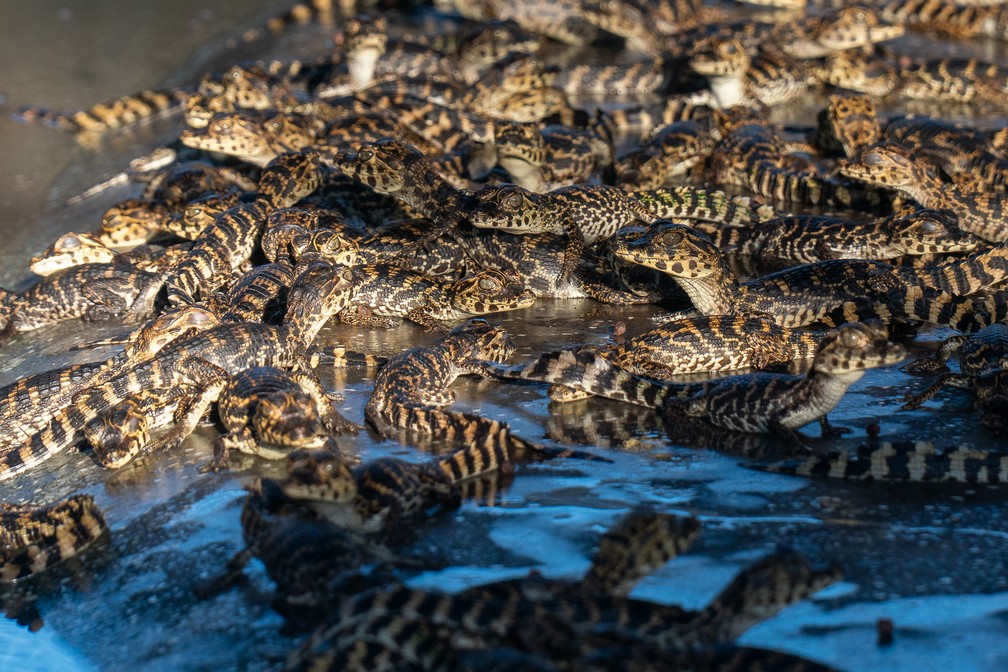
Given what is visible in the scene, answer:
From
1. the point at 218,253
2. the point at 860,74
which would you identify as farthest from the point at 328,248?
the point at 860,74

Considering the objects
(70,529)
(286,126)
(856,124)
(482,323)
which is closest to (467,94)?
(286,126)

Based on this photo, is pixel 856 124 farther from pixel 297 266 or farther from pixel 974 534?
pixel 974 534

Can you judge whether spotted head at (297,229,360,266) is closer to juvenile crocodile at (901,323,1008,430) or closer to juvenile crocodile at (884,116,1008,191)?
juvenile crocodile at (901,323,1008,430)

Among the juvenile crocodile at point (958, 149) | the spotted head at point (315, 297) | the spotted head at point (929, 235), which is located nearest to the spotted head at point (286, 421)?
the spotted head at point (315, 297)

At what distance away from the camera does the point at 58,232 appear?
10445mm

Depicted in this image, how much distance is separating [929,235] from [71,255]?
6.19 meters

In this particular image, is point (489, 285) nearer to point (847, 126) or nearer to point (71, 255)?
point (71, 255)

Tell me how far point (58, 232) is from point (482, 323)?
5135 mm

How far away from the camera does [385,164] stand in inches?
344

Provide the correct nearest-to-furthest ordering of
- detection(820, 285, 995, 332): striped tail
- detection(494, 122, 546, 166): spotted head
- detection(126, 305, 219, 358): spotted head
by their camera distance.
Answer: detection(820, 285, 995, 332): striped tail, detection(126, 305, 219, 358): spotted head, detection(494, 122, 546, 166): spotted head

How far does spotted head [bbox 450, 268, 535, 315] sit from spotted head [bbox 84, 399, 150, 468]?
7.21ft

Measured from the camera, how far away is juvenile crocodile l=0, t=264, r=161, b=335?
333 inches

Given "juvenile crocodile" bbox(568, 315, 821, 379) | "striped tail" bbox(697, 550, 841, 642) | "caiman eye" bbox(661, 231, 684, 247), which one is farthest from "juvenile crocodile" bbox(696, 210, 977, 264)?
"striped tail" bbox(697, 550, 841, 642)

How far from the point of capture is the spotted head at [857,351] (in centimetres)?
543
